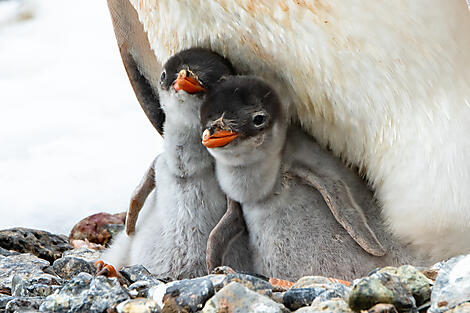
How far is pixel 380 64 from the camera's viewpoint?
1902 millimetres

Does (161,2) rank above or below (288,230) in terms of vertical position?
above

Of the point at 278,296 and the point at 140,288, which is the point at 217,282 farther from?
the point at 140,288

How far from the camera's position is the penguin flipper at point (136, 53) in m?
2.58

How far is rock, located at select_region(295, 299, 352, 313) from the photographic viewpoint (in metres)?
1.34

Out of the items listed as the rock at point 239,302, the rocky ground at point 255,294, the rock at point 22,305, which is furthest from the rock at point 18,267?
the rock at point 239,302

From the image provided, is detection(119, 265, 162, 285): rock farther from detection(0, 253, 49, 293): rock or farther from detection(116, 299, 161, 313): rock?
detection(116, 299, 161, 313): rock

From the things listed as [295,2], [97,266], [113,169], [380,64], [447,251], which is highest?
[295,2]

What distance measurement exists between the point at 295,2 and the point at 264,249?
0.57 metres

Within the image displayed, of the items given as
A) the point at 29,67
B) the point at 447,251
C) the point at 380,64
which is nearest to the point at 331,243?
the point at 447,251

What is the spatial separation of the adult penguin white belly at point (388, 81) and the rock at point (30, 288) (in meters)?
0.72

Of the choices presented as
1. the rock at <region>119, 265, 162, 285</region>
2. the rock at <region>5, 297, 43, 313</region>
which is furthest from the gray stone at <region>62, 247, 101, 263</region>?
the rock at <region>5, 297, 43, 313</region>

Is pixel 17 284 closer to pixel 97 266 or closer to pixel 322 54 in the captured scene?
pixel 97 266

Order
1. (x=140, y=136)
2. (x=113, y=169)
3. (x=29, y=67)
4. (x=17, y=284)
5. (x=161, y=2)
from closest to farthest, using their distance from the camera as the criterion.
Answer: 1. (x=17, y=284)
2. (x=161, y=2)
3. (x=113, y=169)
4. (x=140, y=136)
5. (x=29, y=67)

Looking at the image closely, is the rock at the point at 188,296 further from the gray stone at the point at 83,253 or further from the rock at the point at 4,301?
the gray stone at the point at 83,253
